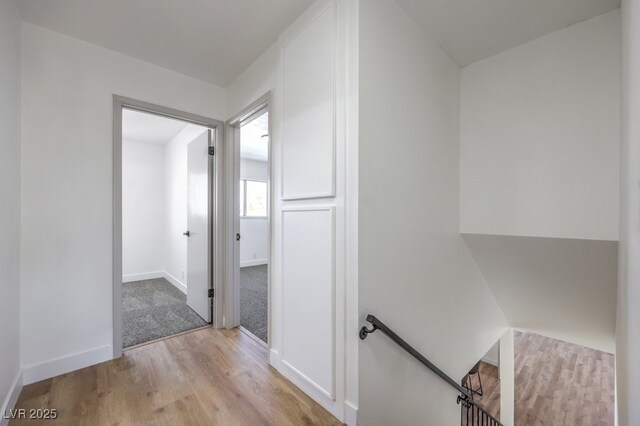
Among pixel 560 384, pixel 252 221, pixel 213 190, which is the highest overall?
pixel 213 190

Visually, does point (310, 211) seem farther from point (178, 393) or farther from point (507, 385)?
point (507, 385)

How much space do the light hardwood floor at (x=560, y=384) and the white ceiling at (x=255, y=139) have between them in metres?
5.86

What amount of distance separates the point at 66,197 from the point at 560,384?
735 centimetres

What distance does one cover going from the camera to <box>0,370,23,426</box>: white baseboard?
56.5 inches

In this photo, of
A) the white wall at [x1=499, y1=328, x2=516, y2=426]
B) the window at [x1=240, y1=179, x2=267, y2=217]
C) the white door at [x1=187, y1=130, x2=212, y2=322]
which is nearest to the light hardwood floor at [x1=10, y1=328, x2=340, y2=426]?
the white door at [x1=187, y1=130, x2=212, y2=322]

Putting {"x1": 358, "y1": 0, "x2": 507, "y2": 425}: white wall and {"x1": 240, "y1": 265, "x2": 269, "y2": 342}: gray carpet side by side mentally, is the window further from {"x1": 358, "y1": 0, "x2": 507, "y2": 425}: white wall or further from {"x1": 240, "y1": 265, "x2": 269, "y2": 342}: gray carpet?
{"x1": 358, "y1": 0, "x2": 507, "y2": 425}: white wall

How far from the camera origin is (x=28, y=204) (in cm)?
185

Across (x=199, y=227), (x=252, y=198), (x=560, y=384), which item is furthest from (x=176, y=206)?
(x=560, y=384)

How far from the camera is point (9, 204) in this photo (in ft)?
5.24

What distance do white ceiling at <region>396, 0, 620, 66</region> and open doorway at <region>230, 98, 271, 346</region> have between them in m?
1.40

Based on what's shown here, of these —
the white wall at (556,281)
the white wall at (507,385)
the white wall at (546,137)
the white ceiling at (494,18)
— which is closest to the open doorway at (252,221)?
the white ceiling at (494,18)

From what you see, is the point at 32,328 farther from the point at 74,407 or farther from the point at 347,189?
the point at 347,189

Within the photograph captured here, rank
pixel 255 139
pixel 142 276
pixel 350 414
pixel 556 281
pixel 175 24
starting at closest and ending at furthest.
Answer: pixel 350 414, pixel 175 24, pixel 556 281, pixel 142 276, pixel 255 139

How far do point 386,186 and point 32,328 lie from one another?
8.68ft
